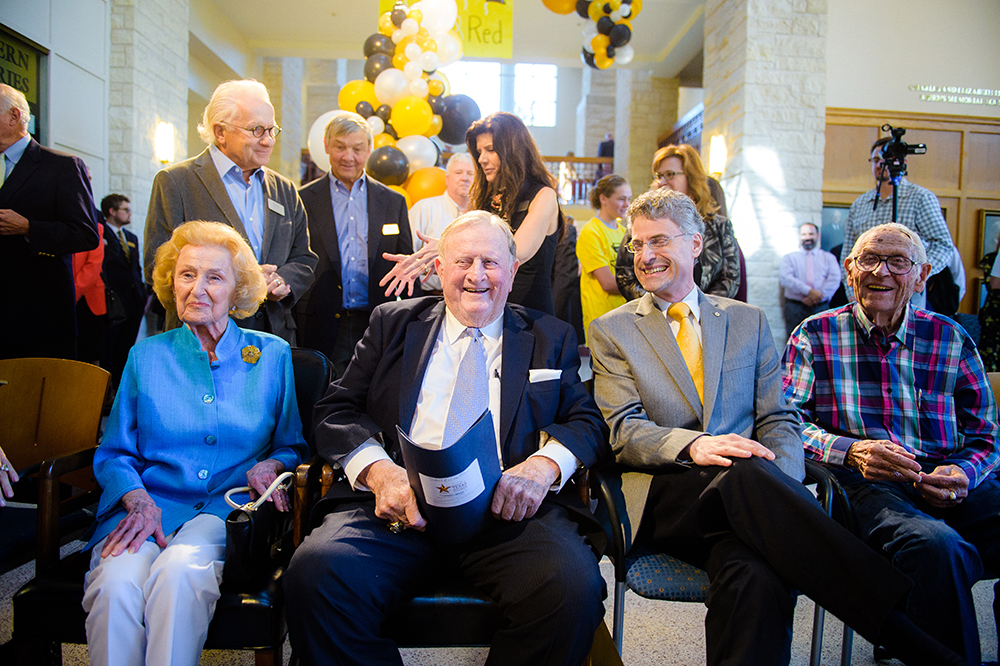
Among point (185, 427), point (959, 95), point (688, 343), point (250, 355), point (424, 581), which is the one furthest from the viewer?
point (959, 95)

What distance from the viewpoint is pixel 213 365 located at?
5.64ft

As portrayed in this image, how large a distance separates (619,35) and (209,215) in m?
5.28

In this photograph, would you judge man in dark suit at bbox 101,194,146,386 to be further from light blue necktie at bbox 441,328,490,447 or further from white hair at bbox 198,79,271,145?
light blue necktie at bbox 441,328,490,447

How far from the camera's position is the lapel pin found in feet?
5.78

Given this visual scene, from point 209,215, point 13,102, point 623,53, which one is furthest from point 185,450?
point 623,53

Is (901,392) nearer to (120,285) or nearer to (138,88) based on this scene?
(120,285)

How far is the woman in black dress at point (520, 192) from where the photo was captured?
8.17ft

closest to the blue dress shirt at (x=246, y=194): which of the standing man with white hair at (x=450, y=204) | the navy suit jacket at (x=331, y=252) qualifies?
the navy suit jacket at (x=331, y=252)

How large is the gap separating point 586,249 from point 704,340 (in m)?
1.98

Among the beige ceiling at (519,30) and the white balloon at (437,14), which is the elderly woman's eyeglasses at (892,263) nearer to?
the white balloon at (437,14)

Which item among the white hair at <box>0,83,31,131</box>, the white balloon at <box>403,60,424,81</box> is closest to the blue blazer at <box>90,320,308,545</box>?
the white hair at <box>0,83,31,131</box>

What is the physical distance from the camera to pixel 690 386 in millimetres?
1789

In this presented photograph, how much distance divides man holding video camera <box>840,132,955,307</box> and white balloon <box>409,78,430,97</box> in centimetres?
353

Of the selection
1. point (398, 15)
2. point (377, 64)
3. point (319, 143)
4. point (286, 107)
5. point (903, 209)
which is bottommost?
point (903, 209)
